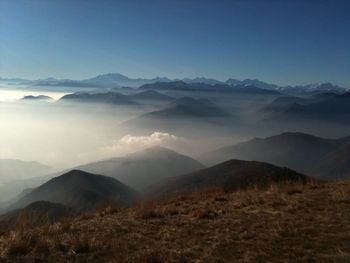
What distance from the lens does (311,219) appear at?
1063 cm

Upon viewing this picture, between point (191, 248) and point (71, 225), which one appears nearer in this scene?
point (191, 248)

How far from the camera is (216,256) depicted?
7.98 meters

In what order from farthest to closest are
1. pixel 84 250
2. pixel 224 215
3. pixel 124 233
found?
1. pixel 224 215
2. pixel 124 233
3. pixel 84 250

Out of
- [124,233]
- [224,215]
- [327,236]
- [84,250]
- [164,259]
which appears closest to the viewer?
[164,259]

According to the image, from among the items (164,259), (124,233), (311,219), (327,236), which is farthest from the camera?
(311,219)

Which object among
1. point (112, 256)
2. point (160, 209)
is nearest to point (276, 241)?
point (112, 256)

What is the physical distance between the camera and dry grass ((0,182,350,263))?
Result: 8008 mm

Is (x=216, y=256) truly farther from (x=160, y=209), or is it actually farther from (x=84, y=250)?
(x=160, y=209)

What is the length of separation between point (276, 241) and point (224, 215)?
9.50ft

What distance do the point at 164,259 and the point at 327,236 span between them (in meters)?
3.59

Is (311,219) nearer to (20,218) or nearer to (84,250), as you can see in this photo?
(84,250)

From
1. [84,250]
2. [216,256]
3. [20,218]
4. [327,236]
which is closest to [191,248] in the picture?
[216,256]

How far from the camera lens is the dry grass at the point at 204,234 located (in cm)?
801

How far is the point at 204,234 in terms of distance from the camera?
31.8 ft
